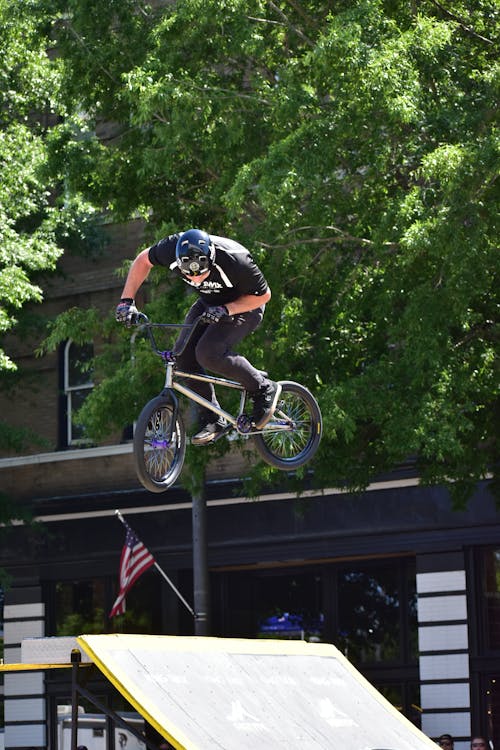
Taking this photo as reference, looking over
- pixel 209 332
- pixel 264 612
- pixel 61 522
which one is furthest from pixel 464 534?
pixel 209 332

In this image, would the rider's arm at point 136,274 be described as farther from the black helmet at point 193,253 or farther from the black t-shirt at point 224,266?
the black helmet at point 193,253

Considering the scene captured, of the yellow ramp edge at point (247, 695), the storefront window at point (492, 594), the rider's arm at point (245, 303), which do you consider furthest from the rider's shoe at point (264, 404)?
the storefront window at point (492, 594)

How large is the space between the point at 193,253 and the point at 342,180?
6.46 metres

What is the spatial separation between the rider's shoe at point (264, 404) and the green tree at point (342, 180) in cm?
383

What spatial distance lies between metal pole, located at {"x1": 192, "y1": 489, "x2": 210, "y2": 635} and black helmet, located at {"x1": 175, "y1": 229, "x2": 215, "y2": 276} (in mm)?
8975

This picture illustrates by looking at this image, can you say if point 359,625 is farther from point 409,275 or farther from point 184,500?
point 409,275

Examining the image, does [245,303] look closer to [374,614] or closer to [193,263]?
[193,263]

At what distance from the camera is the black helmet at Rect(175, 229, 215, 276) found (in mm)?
8750

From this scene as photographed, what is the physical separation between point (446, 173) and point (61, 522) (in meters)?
12.9

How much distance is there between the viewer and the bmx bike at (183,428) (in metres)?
9.38

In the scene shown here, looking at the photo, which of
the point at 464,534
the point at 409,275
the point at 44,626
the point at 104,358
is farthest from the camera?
the point at 44,626

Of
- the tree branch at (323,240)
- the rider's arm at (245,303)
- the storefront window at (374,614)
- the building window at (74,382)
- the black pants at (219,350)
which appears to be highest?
the building window at (74,382)

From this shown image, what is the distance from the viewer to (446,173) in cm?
1326

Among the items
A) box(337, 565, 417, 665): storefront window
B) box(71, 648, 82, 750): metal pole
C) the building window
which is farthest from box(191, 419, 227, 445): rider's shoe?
the building window
